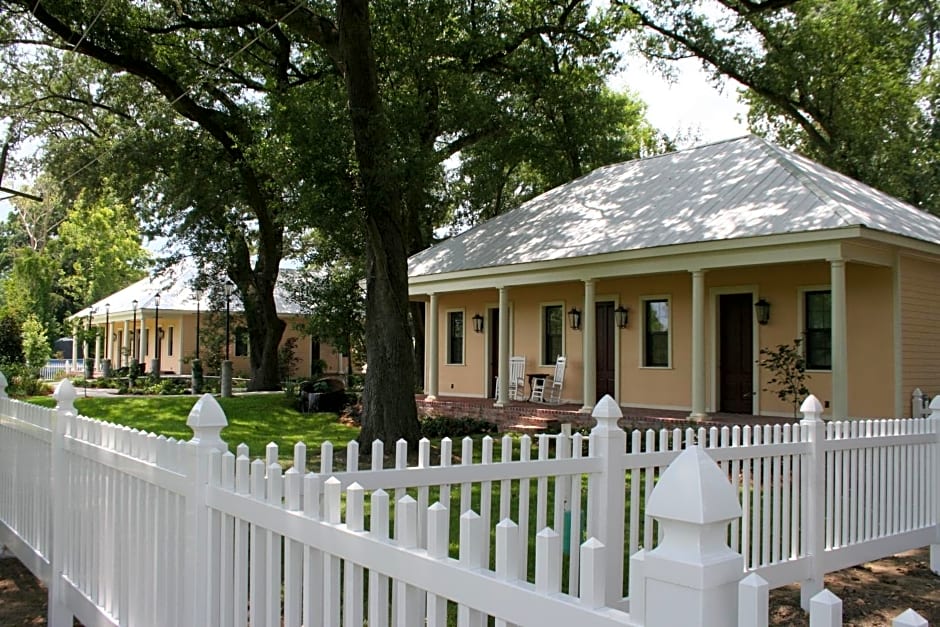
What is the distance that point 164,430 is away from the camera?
16281 millimetres

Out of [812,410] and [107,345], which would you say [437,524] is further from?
[107,345]

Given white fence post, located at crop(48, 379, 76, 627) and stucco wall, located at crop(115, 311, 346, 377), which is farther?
stucco wall, located at crop(115, 311, 346, 377)

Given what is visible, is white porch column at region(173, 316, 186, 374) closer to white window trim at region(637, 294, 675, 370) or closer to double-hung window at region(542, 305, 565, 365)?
double-hung window at region(542, 305, 565, 365)

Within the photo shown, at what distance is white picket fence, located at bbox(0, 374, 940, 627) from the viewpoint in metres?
1.57

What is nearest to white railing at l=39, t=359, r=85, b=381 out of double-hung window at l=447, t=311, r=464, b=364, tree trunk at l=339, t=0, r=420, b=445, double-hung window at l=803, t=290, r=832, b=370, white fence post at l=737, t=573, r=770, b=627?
double-hung window at l=447, t=311, r=464, b=364

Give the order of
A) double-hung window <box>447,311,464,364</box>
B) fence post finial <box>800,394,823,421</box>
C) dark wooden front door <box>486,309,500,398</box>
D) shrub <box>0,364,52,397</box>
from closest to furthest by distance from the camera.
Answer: fence post finial <box>800,394,823,421</box> → dark wooden front door <box>486,309,500,398</box> → double-hung window <box>447,311,464,364</box> → shrub <box>0,364,52,397</box>

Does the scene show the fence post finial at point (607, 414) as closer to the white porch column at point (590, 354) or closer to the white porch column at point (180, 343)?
the white porch column at point (590, 354)

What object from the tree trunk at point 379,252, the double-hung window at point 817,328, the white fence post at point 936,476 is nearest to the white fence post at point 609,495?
the white fence post at point 936,476

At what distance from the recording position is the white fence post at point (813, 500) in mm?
5789

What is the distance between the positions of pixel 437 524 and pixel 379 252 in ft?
35.9

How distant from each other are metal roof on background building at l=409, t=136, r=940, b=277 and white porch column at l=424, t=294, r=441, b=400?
0.97m

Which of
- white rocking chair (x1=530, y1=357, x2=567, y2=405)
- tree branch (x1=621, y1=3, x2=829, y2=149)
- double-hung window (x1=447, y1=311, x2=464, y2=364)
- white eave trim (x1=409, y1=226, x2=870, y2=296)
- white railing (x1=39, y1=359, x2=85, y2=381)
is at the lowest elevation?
white railing (x1=39, y1=359, x2=85, y2=381)

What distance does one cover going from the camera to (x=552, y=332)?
19.0m

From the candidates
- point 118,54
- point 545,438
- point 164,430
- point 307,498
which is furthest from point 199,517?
point 118,54
